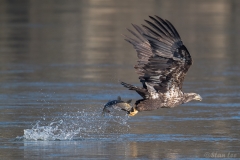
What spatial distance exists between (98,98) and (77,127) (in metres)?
2.34

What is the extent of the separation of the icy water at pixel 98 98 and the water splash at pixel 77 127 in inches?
0.5

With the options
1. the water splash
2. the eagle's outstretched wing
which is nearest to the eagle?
the eagle's outstretched wing

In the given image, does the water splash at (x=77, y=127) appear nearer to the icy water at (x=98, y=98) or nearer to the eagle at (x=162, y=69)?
the icy water at (x=98, y=98)

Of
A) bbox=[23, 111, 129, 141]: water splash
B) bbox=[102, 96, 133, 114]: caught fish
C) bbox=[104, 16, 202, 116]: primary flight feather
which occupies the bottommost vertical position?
bbox=[23, 111, 129, 141]: water splash

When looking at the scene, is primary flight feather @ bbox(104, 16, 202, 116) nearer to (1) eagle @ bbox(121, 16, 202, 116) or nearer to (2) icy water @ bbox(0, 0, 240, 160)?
(1) eagle @ bbox(121, 16, 202, 116)

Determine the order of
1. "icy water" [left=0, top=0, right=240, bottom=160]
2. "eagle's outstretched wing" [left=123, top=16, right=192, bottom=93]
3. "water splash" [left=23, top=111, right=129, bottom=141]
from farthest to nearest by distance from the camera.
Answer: "water splash" [left=23, top=111, right=129, bottom=141]
"eagle's outstretched wing" [left=123, top=16, right=192, bottom=93]
"icy water" [left=0, top=0, right=240, bottom=160]

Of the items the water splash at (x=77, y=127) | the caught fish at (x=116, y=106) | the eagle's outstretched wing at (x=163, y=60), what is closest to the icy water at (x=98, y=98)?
the water splash at (x=77, y=127)

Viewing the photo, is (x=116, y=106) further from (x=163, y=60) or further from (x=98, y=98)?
(x=98, y=98)

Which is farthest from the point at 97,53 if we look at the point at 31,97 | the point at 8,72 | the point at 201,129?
the point at 201,129

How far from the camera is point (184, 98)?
34.0 feet

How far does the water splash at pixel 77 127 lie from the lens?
10.5 metres

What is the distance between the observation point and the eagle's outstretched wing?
9.89 m

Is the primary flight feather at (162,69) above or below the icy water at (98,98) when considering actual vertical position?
above

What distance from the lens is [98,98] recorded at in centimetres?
1356
